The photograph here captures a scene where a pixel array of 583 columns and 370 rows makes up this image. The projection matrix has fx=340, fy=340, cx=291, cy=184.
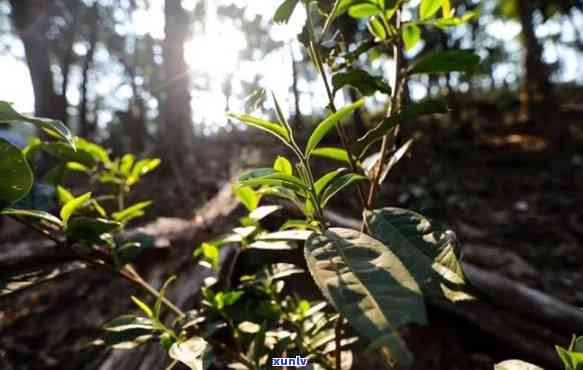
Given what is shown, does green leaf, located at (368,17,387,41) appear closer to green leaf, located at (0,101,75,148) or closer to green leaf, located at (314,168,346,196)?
green leaf, located at (314,168,346,196)

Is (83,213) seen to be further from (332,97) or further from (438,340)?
(438,340)

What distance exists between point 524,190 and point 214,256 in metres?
3.99

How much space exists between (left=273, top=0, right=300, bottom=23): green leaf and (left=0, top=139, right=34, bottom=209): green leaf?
18.8 inches

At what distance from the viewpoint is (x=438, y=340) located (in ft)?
4.60

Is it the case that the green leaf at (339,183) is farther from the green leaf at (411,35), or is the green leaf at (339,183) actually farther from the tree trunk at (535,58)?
the tree trunk at (535,58)

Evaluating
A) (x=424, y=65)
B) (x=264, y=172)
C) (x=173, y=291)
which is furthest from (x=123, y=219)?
(x=424, y=65)

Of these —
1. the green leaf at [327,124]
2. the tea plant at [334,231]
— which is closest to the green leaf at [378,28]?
the tea plant at [334,231]

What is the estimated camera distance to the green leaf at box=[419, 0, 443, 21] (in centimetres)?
60

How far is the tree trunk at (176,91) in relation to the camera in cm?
363

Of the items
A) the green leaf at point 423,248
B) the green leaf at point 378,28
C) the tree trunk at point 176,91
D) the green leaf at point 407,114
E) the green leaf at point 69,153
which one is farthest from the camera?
the tree trunk at point 176,91

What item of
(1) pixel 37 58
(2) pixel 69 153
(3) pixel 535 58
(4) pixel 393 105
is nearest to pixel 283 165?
(4) pixel 393 105

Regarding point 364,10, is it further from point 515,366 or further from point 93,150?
point 93,150

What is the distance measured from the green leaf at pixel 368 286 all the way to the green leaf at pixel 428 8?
1.48 ft

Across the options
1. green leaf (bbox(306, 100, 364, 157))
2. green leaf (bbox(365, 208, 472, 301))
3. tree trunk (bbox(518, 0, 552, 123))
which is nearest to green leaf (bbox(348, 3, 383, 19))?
green leaf (bbox(306, 100, 364, 157))
